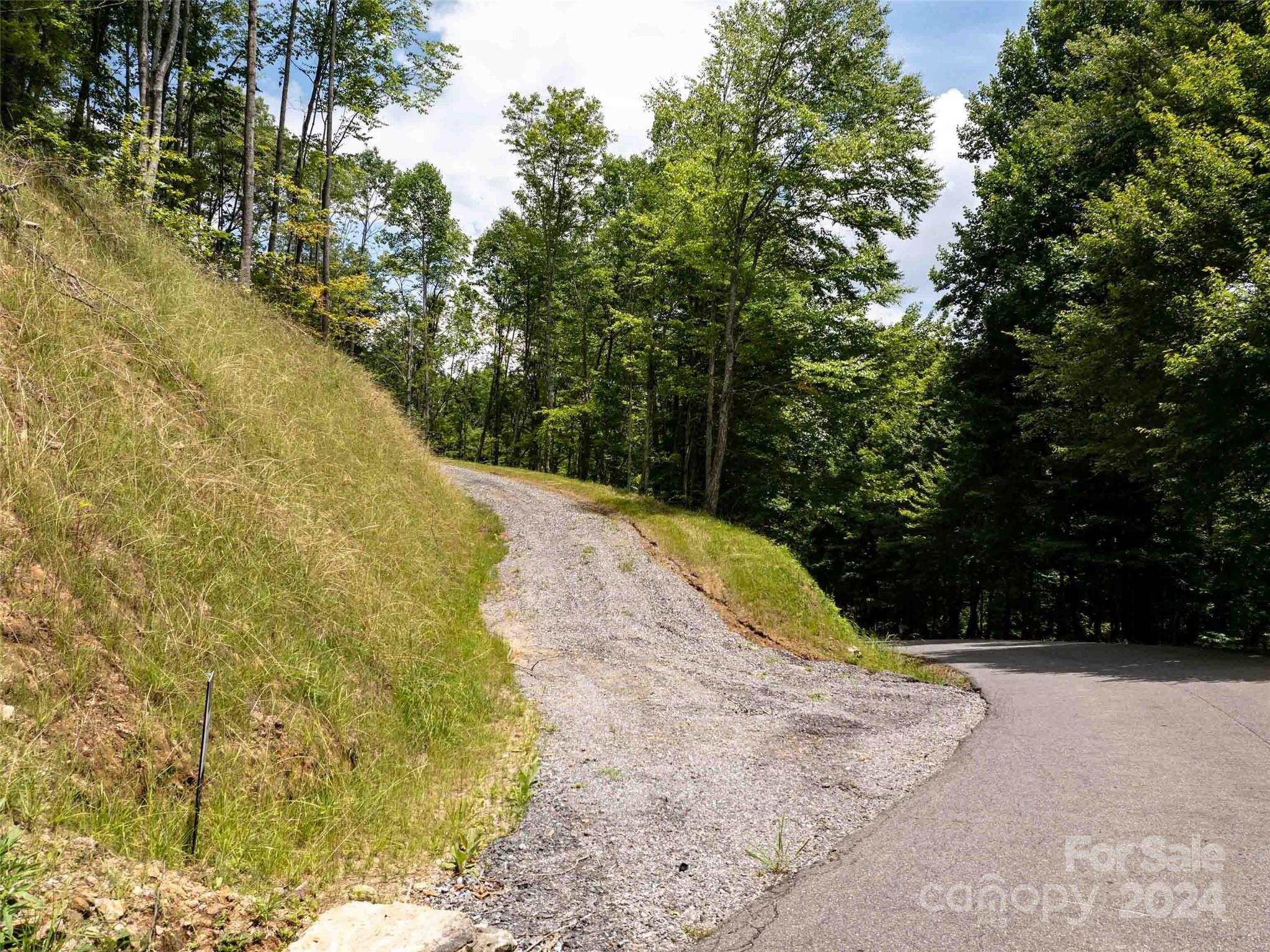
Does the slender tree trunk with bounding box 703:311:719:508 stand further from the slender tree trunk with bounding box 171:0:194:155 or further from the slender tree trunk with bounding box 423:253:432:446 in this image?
the slender tree trunk with bounding box 423:253:432:446

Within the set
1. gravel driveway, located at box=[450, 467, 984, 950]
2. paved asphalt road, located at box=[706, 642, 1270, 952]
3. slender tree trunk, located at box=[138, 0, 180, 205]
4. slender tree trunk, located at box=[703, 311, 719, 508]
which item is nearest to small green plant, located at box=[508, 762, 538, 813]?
gravel driveway, located at box=[450, 467, 984, 950]

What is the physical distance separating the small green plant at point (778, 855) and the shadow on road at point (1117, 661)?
811 centimetres

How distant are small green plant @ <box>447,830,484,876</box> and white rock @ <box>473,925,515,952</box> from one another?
31.6 inches

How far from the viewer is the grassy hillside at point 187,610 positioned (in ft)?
11.0

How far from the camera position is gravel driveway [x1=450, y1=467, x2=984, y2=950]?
11.4 ft

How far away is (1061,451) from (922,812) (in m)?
15.8

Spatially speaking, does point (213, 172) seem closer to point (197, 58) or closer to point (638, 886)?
point (197, 58)

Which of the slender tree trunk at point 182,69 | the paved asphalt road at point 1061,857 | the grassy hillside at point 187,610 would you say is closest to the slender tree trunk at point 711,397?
the grassy hillside at point 187,610

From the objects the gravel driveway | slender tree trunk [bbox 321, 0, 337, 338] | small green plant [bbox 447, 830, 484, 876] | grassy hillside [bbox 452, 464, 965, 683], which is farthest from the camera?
slender tree trunk [bbox 321, 0, 337, 338]

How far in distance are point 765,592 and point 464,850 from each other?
9.39 metres

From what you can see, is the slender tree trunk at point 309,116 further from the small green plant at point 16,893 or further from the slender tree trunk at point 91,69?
the small green plant at point 16,893

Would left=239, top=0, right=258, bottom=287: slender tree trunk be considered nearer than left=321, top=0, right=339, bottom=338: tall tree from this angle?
Yes

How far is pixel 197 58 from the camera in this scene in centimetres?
2216

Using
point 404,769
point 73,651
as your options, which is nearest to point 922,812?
point 404,769
